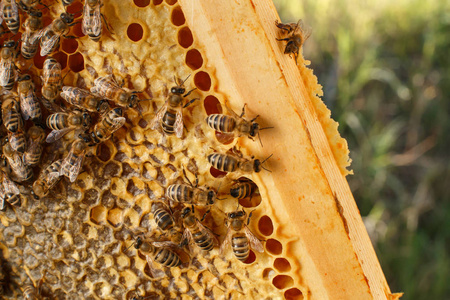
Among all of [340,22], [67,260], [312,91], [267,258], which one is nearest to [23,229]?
[67,260]

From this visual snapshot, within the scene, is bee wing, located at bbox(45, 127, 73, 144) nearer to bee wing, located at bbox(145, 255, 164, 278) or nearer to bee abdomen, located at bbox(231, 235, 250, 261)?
bee wing, located at bbox(145, 255, 164, 278)

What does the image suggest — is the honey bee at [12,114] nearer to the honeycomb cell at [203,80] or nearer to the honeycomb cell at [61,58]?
the honeycomb cell at [61,58]

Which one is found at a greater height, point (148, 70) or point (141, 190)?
point (148, 70)

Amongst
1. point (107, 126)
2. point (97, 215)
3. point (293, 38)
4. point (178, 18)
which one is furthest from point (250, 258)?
point (178, 18)

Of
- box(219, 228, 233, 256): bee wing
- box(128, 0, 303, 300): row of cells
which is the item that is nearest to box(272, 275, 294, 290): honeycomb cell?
box(128, 0, 303, 300): row of cells

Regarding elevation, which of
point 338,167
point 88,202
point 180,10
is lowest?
point 88,202

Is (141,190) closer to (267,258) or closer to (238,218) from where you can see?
(238,218)
